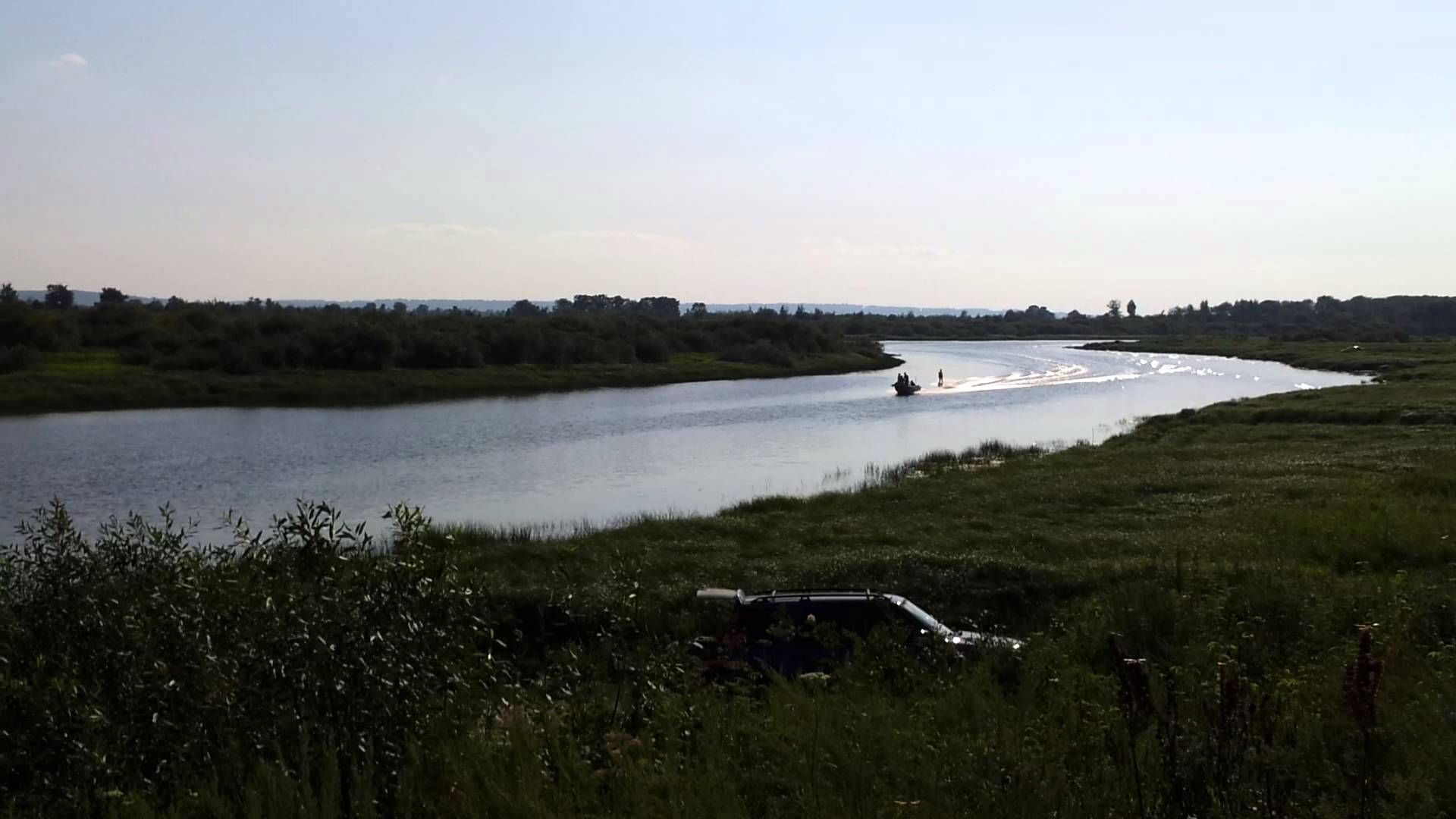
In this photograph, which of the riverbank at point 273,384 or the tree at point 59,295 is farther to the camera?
the tree at point 59,295

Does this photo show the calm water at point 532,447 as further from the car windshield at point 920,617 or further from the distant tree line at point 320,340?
the car windshield at point 920,617

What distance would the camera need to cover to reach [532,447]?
44875mm

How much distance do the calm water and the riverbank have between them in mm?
3868

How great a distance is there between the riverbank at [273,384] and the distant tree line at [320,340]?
1890mm

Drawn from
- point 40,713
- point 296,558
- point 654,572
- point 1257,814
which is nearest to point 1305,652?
point 1257,814

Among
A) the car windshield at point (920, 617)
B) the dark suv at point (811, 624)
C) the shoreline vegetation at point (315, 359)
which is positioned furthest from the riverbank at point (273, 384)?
the car windshield at point (920, 617)

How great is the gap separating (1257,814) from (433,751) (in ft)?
14.6

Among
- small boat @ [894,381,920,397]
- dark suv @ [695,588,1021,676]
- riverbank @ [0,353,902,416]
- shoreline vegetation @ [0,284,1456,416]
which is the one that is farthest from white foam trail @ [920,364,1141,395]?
dark suv @ [695,588,1021,676]

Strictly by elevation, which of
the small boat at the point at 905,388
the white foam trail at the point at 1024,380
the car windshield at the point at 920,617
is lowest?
the white foam trail at the point at 1024,380

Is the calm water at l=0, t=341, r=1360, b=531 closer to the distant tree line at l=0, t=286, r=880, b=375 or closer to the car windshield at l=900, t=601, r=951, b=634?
the distant tree line at l=0, t=286, r=880, b=375

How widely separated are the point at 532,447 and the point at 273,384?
2663 cm

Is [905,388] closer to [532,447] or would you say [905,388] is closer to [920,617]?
[532,447]

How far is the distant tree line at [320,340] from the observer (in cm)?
6912

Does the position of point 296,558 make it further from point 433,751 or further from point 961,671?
point 961,671
